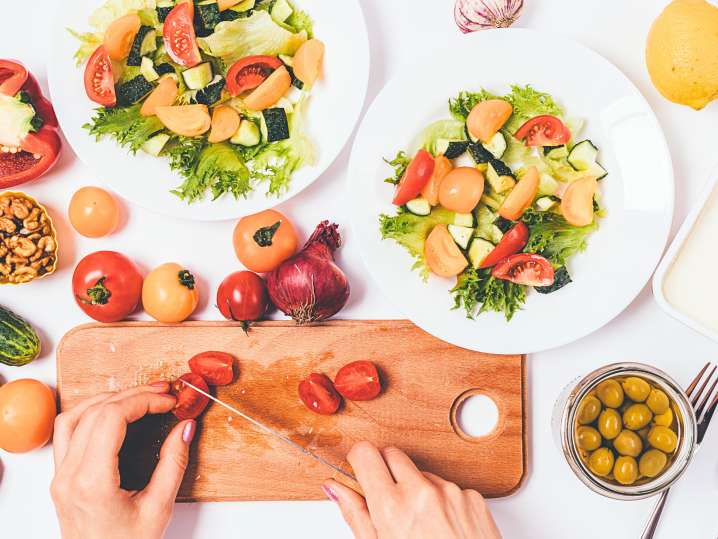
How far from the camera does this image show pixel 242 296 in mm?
1603

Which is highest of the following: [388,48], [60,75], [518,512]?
[388,48]

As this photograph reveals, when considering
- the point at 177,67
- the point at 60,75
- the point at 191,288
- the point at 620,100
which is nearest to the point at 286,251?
the point at 191,288

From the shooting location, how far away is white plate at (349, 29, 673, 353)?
155 centimetres

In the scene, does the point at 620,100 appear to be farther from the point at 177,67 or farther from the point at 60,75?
the point at 60,75

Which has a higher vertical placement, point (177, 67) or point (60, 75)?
point (177, 67)

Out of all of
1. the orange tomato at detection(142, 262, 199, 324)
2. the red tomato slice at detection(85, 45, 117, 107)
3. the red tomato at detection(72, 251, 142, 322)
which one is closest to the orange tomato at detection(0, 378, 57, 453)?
the red tomato at detection(72, 251, 142, 322)

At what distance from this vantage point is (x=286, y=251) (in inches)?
64.2

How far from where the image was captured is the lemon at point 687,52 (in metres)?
1.43

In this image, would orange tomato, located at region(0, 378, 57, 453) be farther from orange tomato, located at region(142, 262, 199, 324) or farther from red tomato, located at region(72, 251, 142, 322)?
orange tomato, located at region(142, 262, 199, 324)

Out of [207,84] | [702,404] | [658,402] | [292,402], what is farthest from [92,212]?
[702,404]

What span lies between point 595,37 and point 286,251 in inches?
36.5

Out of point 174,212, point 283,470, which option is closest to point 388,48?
point 174,212

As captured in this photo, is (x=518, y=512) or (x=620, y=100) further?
(x=518, y=512)

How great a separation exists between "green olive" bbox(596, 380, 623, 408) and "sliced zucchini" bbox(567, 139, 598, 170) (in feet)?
1.66
